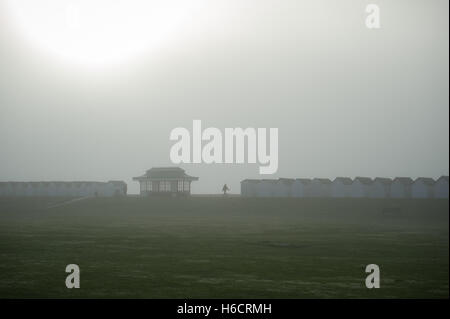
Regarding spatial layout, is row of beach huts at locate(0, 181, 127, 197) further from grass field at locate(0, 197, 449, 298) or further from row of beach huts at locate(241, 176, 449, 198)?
grass field at locate(0, 197, 449, 298)

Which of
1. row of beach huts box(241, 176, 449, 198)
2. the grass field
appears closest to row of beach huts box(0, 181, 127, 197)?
row of beach huts box(241, 176, 449, 198)

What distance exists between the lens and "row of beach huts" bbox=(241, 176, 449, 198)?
86.7 meters

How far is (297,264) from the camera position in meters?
24.1

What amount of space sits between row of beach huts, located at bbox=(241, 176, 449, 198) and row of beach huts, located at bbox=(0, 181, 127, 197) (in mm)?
26945

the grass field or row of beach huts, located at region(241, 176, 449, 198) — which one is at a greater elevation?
row of beach huts, located at region(241, 176, 449, 198)

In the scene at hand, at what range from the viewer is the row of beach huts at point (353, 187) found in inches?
3413

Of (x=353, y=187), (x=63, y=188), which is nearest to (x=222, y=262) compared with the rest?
(x=353, y=187)

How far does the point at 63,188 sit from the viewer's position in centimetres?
10881

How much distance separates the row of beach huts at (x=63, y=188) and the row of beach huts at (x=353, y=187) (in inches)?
1061

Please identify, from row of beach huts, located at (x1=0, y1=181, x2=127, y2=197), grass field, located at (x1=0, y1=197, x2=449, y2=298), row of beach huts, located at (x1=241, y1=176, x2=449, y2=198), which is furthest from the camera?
row of beach huts, located at (x1=0, y1=181, x2=127, y2=197)

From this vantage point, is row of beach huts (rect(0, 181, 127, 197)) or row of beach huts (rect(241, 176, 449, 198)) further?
row of beach huts (rect(0, 181, 127, 197))

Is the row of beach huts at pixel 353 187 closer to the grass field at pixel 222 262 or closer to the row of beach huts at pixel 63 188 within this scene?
the row of beach huts at pixel 63 188
